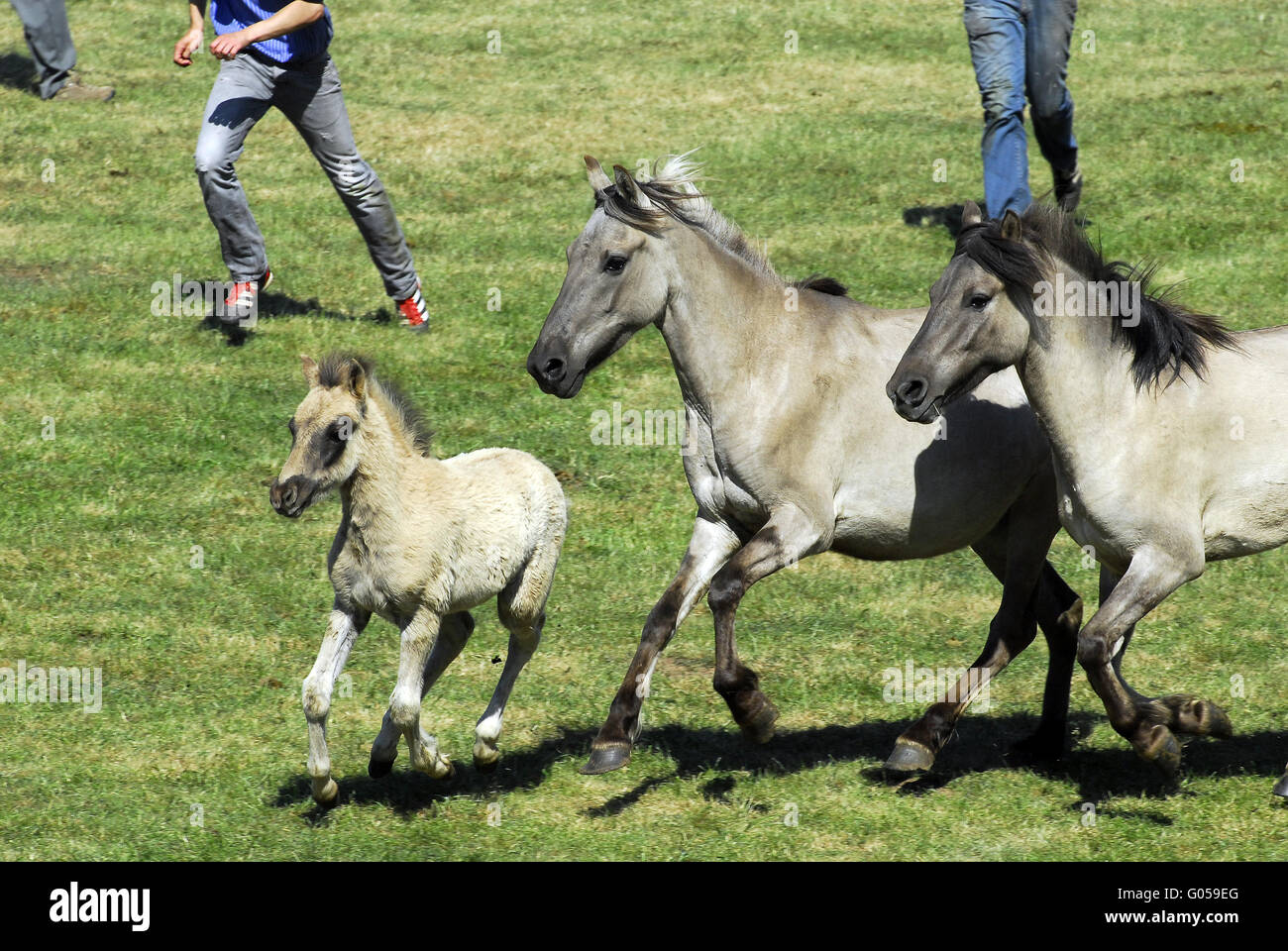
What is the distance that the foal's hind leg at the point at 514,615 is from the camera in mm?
6645

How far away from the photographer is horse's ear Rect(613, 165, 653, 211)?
6.27m

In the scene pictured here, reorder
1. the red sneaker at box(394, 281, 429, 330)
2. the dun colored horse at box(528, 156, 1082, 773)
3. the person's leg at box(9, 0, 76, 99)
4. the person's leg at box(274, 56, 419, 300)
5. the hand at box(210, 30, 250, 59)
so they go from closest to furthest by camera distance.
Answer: the dun colored horse at box(528, 156, 1082, 773) → the hand at box(210, 30, 250, 59) → the person's leg at box(274, 56, 419, 300) → the red sneaker at box(394, 281, 429, 330) → the person's leg at box(9, 0, 76, 99)

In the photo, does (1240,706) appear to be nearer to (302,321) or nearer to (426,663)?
(426,663)

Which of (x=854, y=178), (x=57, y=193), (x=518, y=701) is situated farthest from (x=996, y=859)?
(x=57, y=193)

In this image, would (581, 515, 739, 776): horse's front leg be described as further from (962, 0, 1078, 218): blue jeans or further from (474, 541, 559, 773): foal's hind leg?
(962, 0, 1078, 218): blue jeans

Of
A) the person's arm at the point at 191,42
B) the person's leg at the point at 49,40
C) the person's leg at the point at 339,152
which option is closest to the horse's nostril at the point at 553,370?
the person's leg at the point at 339,152

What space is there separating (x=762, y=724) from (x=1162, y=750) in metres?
1.59

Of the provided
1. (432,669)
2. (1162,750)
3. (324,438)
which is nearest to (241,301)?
(432,669)

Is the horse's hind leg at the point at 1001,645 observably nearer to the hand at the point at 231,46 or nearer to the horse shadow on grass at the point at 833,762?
the horse shadow on grass at the point at 833,762

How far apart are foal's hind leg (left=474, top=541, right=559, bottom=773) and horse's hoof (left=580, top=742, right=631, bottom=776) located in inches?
27.2

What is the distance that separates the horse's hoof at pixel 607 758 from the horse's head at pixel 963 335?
1696 mm

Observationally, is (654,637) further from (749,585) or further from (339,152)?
(339,152)

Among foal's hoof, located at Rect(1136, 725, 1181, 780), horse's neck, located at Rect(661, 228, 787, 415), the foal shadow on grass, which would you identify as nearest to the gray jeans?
the foal shadow on grass

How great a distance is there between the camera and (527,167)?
15375 mm
